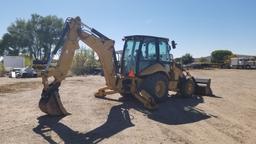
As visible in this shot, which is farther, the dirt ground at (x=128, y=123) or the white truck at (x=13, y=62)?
the white truck at (x=13, y=62)

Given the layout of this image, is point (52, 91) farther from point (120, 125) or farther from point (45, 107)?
point (120, 125)

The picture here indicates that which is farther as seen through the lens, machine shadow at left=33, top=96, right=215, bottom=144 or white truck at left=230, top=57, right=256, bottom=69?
white truck at left=230, top=57, right=256, bottom=69

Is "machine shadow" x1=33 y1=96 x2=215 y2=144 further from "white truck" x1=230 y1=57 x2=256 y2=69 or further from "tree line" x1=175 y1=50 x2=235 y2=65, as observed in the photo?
"tree line" x1=175 y1=50 x2=235 y2=65

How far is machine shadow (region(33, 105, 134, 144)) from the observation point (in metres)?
7.16

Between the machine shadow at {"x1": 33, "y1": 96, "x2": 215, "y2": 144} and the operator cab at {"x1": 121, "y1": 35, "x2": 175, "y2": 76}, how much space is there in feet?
4.28

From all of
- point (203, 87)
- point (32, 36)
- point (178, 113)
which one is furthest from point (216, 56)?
point (178, 113)

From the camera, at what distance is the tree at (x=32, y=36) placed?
6353 centimetres

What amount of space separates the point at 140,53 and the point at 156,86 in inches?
53.3

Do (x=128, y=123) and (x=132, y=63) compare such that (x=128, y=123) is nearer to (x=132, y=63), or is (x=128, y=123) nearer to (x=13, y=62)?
(x=132, y=63)

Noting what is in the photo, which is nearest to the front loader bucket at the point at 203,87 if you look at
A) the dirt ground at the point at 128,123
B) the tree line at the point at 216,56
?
the dirt ground at the point at 128,123

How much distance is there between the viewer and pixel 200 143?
23.0 feet

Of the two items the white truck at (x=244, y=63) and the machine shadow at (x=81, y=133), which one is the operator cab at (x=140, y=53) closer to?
the machine shadow at (x=81, y=133)

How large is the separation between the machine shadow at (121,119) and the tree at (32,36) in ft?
176

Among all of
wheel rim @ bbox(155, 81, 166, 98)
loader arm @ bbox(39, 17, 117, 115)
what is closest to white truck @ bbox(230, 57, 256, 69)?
wheel rim @ bbox(155, 81, 166, 98)
